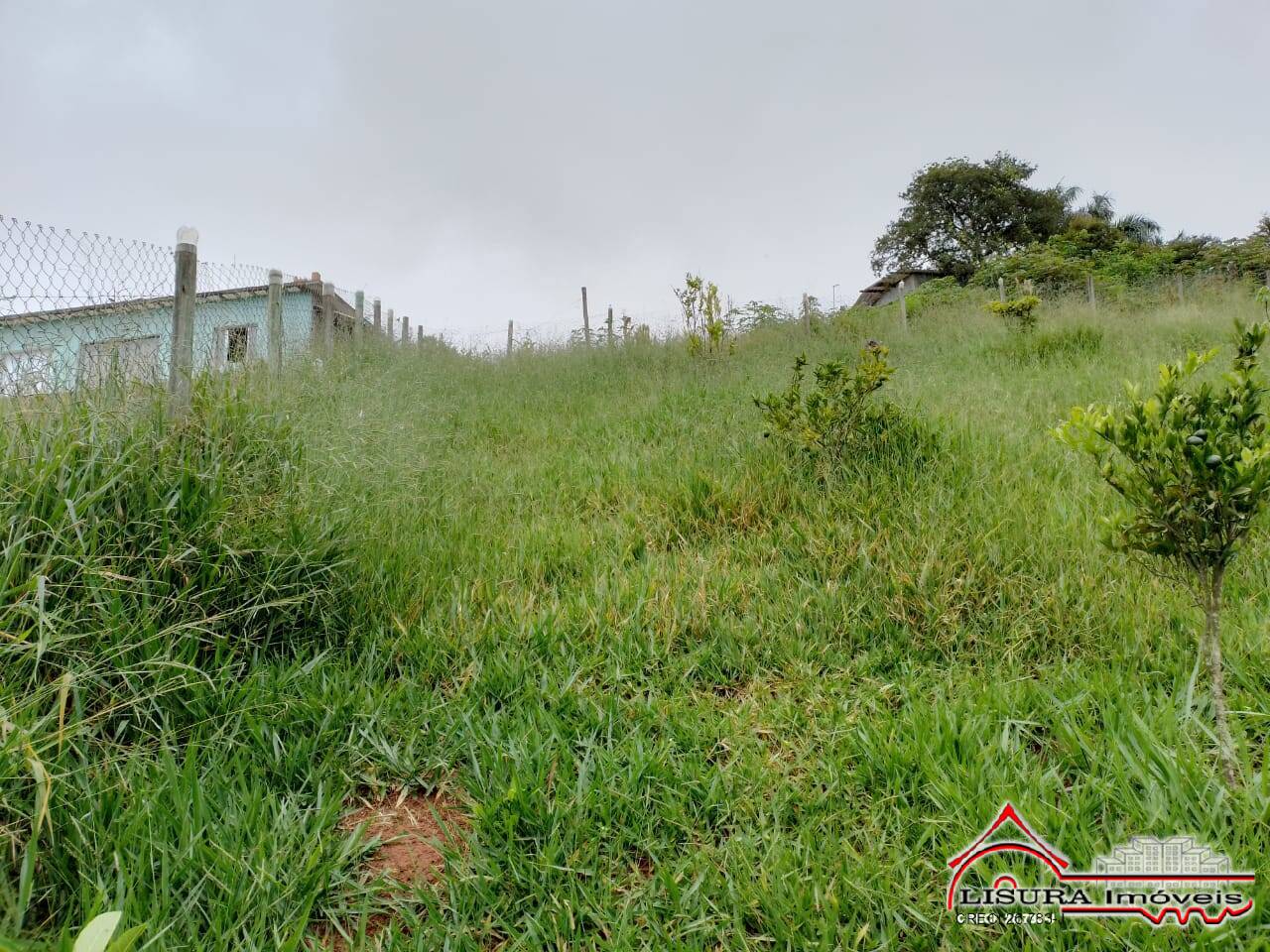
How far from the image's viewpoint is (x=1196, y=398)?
1523 millimetres

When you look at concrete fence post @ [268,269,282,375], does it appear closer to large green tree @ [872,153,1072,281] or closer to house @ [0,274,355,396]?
house @ [0,274,355,396]

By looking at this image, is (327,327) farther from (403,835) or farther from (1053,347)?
(1053,347)

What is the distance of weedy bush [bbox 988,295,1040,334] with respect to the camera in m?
8.48

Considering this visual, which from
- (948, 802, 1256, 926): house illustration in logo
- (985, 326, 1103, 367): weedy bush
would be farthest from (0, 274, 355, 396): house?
(985, 326, 1103, 367): weedy bush

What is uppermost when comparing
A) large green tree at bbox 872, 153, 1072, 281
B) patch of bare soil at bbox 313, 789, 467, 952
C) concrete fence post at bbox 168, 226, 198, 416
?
large green tree at bbox 872, 153, 1072, 281

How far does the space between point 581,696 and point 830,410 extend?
240 cm

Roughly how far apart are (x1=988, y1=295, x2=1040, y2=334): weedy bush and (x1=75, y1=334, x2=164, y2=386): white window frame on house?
9.54m

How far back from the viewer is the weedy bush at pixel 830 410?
3621 millimetres

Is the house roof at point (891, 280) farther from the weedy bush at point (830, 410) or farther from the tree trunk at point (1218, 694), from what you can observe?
the tree trunk at point (1218, 694)

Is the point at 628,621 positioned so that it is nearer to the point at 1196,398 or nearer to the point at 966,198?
the point at 1196,398

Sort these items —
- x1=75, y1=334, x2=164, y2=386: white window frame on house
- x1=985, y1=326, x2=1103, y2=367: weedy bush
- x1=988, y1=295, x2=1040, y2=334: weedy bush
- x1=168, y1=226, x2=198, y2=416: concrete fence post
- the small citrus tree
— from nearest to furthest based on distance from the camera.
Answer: the small citrus tree
x1=75, y1=334, x2=164, y2=386: white window frame on house
x1=168, y1=226, x2=198, y2=416: concrete fence post
x1=985, y1=326, x2=1103, y2=367: weedy bush
x1=988, y1=295, x2=1040, y2=334: weedy bush

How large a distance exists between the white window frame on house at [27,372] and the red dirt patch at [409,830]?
2.02 metres

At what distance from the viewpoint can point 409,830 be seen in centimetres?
160

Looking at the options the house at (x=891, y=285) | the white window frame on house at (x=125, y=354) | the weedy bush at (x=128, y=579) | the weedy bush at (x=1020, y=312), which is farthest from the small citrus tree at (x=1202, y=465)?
the house at (x=891, y=285)
